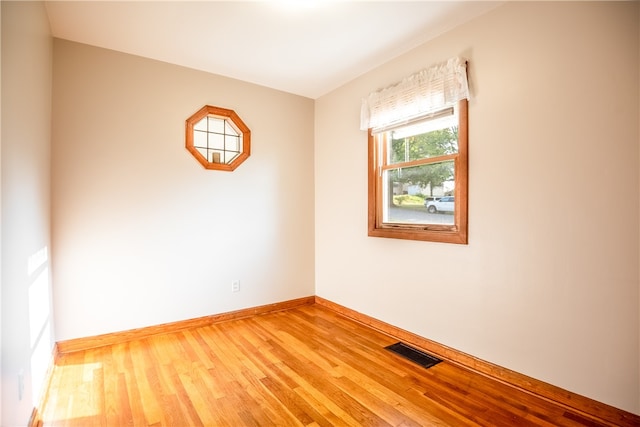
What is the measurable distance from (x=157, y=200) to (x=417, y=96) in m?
2.54

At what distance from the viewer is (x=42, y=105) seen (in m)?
2.20

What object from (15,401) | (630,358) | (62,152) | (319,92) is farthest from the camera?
(319,92)

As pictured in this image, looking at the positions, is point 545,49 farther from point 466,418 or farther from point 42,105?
point 42,105

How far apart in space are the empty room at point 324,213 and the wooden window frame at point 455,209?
2 cm

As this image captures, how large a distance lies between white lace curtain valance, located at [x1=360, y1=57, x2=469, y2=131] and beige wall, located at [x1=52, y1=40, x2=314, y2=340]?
1140 mm

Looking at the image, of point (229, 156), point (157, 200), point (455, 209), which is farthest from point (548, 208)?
point (157, 200)

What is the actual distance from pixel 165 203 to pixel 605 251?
335 centimetres

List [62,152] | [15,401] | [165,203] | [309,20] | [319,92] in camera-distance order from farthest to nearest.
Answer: [319,92]
[165,203]
[62,152]
[309,20]
[15,401]

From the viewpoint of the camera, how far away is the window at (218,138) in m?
3.20

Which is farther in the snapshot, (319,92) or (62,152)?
(319,92)

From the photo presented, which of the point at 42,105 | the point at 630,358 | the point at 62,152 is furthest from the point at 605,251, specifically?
the point at 62,152

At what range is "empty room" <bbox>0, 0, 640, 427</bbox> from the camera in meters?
1.78

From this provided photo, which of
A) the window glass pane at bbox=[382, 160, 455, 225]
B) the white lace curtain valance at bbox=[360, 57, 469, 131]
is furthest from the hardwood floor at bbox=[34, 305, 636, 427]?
the white lace curtain valance at bbox=[360, 57, 469, 131]

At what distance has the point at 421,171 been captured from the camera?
282 cm
